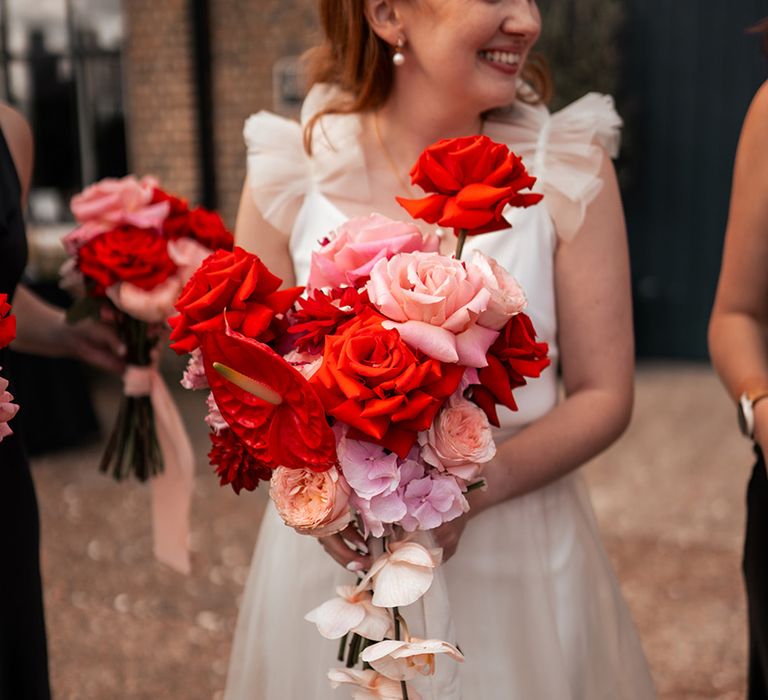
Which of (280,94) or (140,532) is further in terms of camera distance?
(280,94)

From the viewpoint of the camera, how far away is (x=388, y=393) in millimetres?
1239

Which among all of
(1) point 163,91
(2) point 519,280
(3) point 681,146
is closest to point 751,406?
(2) point 519,280

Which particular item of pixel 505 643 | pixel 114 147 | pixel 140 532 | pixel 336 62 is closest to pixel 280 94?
pixel 114 147

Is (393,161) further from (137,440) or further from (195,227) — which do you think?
(137,440)

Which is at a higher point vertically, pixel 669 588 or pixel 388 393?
pixel 388 393

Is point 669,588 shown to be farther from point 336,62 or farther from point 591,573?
point 336,62

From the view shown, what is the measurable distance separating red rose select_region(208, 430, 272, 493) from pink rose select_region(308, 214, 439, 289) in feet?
0.85

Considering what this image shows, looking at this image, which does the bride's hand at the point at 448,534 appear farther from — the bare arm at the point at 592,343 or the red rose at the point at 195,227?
the red rose at the point at 195,227

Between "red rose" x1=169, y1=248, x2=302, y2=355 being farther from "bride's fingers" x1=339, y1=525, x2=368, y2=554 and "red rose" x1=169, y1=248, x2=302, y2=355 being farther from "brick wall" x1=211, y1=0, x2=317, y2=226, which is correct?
"brick wall" x1=211, y1=0, x2=317, y2=226

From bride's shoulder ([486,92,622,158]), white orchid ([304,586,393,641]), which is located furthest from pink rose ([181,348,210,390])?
bride's shoulder ([486,92,622,158])

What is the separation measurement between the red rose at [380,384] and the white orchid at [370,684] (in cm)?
31

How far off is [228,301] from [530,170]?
86 centimetres

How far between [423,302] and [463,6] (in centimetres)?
72

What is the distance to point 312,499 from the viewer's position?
1.29m
